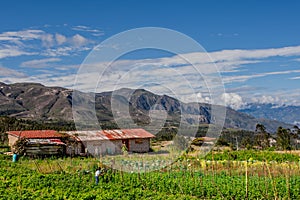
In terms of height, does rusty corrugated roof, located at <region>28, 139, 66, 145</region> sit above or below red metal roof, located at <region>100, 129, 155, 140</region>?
below

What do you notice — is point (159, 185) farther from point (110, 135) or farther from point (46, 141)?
point (110, 135)

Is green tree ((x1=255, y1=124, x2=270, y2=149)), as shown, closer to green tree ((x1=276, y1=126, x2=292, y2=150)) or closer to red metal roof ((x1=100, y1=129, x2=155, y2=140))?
green tree ((x1=276, y1=126, x2=292, y2=150))

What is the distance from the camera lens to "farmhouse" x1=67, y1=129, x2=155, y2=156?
32.4 meters

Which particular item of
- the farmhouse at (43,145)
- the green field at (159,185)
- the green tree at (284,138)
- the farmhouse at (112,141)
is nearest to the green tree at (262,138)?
the green tree at (284,138)

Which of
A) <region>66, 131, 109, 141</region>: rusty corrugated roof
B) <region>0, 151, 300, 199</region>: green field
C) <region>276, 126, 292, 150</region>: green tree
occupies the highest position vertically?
<region>66, 131, 109, 141</region>: rusty corrugated roof

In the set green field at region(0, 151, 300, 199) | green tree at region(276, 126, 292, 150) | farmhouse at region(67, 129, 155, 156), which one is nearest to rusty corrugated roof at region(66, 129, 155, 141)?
farmhouse at region(67, 129, 155, 156)

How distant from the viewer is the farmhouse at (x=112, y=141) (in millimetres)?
32406

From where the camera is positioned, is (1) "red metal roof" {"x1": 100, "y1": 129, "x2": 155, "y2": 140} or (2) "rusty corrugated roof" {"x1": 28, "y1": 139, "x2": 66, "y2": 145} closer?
(2) "rusty corrugated roof" {"x1": 28, "y1": 139, "x2": 66, "y2": 145}

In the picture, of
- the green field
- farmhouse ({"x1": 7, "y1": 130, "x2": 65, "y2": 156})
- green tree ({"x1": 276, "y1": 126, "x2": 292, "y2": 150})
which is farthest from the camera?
green tree ({"x1": 276, "y1": 126, "x2": 292, "y2": 150})

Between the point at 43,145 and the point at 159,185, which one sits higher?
the point at 43,145

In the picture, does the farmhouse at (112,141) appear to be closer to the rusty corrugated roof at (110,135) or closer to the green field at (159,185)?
the rusty corrugated roof at (110,135)

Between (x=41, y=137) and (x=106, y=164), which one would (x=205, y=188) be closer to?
(x=106, y=164)

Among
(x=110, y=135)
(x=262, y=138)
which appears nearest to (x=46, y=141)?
(x=110, y=135)

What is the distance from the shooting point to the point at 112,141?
1330 inches
